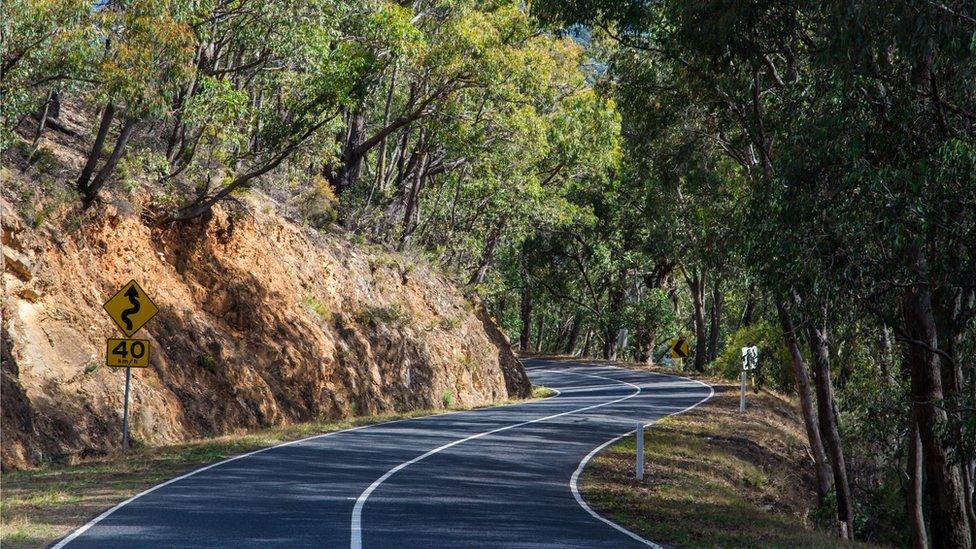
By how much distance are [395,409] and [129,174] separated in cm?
1075

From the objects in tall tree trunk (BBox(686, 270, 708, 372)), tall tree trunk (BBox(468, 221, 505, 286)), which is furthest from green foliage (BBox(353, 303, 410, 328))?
tall tree trunk (BBox(686, 270, 708, 372))

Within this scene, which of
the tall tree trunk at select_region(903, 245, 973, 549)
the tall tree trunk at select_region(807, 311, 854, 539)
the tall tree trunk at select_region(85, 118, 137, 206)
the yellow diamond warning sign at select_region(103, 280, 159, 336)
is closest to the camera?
the tall tree trunk at select_region(903, 245, 973, 549)

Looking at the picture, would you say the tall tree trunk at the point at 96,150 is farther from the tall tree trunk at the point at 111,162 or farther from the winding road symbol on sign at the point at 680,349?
the winding road symbol on sign at the point at 680,349

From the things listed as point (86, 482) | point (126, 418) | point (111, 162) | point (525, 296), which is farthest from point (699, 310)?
point (86, 482)

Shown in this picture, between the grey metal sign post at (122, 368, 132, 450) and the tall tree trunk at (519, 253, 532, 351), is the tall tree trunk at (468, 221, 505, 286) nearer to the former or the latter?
the tall tree trunk at (519, 253, 532, 351)

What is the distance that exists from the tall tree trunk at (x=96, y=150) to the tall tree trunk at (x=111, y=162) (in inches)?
6.0

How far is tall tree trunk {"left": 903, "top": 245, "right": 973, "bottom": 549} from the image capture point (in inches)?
612

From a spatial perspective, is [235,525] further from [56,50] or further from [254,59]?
[254,59]

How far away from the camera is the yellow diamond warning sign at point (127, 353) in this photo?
1862 centimetres

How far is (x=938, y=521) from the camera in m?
16.7

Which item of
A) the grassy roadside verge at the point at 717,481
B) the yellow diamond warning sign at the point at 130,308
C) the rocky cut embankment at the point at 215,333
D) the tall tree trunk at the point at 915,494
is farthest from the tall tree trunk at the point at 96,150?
the tall tree trunk at the point at 915,494

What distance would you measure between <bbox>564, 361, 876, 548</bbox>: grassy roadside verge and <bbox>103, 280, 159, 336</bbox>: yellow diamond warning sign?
326 inches

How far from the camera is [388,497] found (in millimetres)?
14453

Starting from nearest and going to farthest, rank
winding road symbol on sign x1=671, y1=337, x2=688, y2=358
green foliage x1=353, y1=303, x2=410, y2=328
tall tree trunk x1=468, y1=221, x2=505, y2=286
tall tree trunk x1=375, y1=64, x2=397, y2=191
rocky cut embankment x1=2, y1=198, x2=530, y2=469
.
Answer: rocky cut embankment x1=2, y1=198, x2=530, y2=469
tall tree trunk x1=375, y1=64, x2=397, y2=191
green foliage x1=353, y1=303, x2=410, y2=328
winding road symbol on sign x1=671, y1=337, x2=688, y2=358
tall tree trunk x1=468, y1=221, x2=505, y2=286
